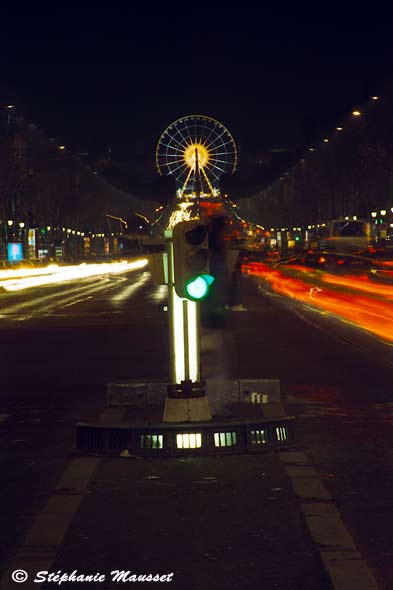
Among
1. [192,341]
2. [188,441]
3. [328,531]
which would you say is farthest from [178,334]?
[328,531]

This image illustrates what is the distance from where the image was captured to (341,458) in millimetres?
10672

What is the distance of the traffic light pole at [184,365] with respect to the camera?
11.5m

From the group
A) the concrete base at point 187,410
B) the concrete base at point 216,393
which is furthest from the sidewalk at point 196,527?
the concrete base at point 216,393

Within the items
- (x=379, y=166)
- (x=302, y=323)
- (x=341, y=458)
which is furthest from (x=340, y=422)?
(x=379, y=166)

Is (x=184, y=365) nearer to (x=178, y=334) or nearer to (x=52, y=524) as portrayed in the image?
(x=178, y=334)

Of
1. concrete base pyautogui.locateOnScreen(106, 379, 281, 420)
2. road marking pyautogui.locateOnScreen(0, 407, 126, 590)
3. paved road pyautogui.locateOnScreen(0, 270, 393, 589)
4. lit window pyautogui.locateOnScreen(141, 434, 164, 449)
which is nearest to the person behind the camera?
road marking pyautogui.locateOnScreen(0, 407, 126, 590)

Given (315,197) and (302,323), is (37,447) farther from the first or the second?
(315,197)

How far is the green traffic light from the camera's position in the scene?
1095cm

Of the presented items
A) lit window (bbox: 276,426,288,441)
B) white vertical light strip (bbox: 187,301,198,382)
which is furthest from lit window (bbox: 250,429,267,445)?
white vertical light strip (bbox: 187,301,198,382)

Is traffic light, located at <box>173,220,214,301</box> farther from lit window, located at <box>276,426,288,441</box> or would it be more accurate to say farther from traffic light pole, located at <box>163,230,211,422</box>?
lit window, located at <box>276,426,288,441</box>

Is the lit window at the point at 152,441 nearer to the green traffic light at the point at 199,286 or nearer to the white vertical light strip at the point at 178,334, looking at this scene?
the white vertical light strip at the point at 178,334

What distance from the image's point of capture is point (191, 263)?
1098 cm

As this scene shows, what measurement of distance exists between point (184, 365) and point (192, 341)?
23 centimetres

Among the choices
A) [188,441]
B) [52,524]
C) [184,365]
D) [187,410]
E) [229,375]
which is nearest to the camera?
[52,524]
